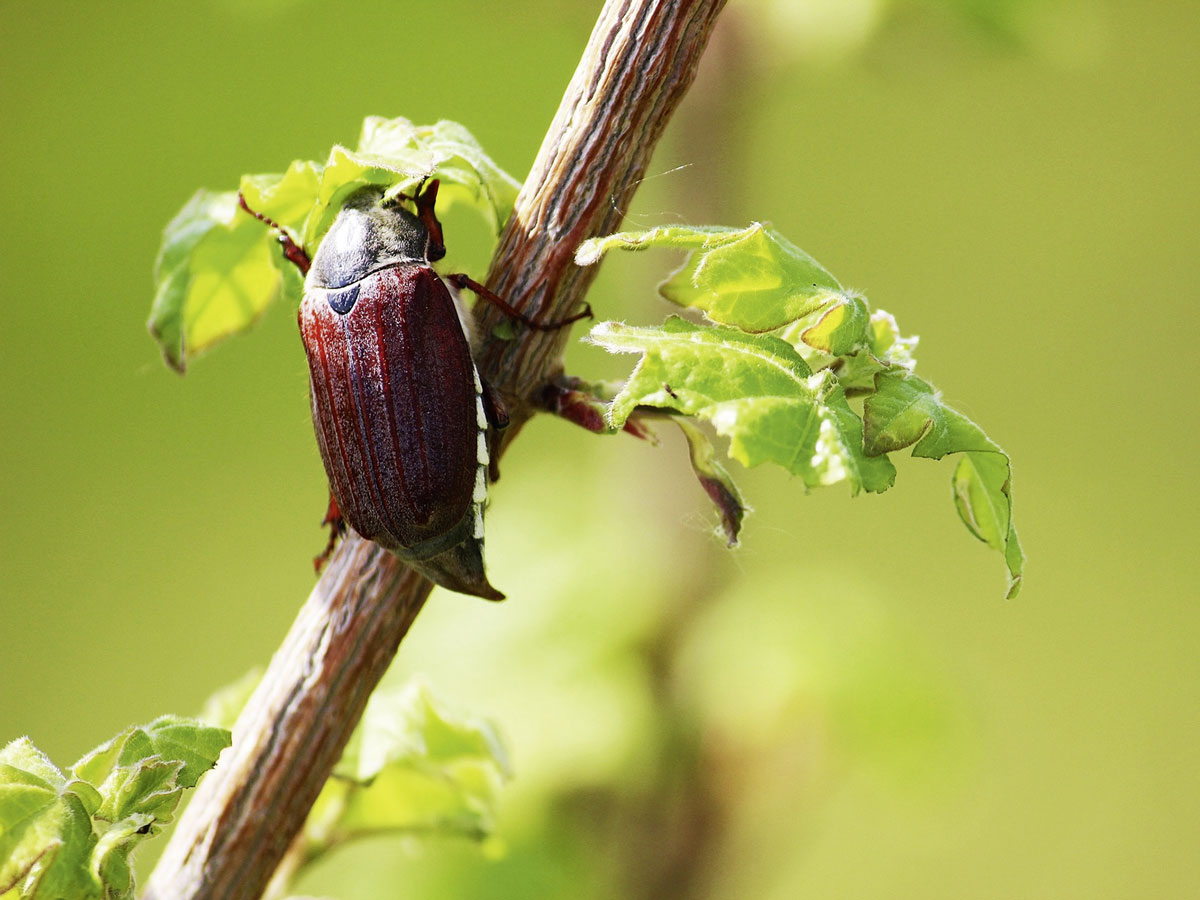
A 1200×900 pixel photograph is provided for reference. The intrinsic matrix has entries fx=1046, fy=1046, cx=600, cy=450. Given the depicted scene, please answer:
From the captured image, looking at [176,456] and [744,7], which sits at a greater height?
[744,7]

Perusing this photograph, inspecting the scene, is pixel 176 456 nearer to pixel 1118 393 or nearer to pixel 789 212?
pixel 789 212

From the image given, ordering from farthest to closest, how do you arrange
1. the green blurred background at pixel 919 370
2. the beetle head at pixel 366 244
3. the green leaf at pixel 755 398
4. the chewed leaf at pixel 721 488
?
the green blurred background at pixel 919 370 → the beetle head at pixel 366 244 → the chewed leaf at pixel 721 488 → the green leaf at pixel 755 398

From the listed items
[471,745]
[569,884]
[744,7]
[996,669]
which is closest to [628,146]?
[471,745]

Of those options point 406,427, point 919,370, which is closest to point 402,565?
point 406,427

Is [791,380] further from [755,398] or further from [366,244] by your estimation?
[366,244]

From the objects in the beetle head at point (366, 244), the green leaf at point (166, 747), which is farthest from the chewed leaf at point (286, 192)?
the green leaf at point (166, 747)

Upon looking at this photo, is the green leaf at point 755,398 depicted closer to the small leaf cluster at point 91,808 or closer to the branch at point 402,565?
the branch at point 402,565

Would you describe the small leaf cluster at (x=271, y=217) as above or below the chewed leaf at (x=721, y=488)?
above
